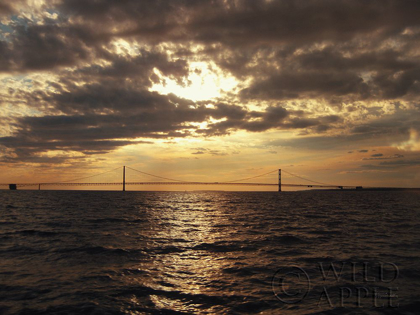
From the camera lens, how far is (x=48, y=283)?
38.0ft

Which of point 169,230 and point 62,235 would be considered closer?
point 62,235

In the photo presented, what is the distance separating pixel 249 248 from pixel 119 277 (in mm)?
8362

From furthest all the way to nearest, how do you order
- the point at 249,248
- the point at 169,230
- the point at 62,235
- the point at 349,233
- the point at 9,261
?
1. the point at 169,230
2. the point at 349,233
3. the point at 62,235
4. the point at 249,248
5. the point at 9,261

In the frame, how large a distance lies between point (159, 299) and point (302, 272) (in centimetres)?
641

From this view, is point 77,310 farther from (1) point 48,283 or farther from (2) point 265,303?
(2) point 265,303

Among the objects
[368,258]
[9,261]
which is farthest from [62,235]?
[368,258]

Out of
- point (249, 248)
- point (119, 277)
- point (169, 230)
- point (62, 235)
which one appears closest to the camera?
point (119, 277)

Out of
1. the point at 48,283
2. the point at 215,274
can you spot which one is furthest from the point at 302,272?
the point at 48,283

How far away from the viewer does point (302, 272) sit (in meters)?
13.0

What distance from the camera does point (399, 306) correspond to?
31.4ft

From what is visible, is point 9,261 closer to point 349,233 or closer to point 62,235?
point 62,235

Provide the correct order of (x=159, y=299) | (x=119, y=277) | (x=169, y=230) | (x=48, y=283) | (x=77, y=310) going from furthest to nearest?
(x=169, y=230), (x=119, y=277), (x=48, y=283), (x=159, y=299), (x=77, y=310)

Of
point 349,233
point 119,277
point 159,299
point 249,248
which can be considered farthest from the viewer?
point 349,233

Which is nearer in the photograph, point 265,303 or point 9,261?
point 265,303
